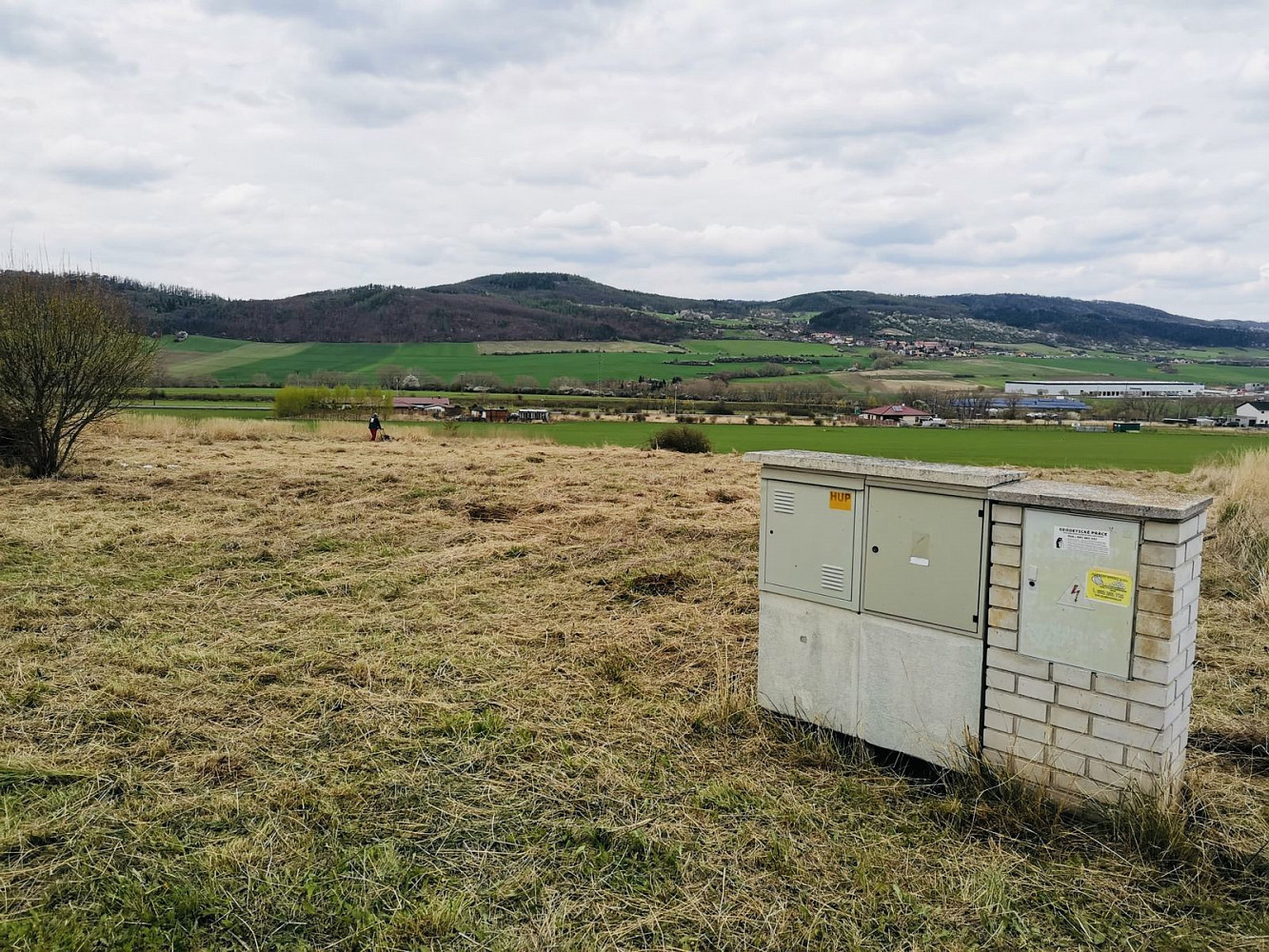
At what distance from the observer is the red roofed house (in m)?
50.4

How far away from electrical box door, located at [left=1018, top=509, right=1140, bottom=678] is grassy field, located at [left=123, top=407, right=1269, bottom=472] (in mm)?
20268

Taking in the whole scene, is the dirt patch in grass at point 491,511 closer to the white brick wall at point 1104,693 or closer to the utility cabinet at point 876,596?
the utility cabinet at point 876,596

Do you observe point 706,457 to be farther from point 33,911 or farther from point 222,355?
point 222,355

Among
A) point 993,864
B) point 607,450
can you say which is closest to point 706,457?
point 607,450

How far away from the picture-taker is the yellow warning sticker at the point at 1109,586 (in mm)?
3389

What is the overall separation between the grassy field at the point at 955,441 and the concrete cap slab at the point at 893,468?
19646 mm

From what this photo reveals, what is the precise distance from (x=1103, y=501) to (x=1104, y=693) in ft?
2.85

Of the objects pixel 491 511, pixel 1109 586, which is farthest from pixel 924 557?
pixel 491 511

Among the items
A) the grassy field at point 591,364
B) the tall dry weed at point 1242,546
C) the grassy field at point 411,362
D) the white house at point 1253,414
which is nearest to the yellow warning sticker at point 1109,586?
the tall dry weed at point 1242,546

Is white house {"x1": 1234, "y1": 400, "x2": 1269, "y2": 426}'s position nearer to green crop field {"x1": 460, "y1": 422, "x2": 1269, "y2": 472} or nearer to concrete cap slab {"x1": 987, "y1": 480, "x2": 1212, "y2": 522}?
green crop field {"x1": 460, "y1": 422, "x2": 1269, "y2": 472}

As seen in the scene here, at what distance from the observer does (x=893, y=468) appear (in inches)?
158

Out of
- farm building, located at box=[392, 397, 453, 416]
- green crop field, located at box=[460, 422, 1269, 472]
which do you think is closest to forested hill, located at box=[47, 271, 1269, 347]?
farm building, located at box=[392, 397, 453, 416]

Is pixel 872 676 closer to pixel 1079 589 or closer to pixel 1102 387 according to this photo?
pixel 1079 589

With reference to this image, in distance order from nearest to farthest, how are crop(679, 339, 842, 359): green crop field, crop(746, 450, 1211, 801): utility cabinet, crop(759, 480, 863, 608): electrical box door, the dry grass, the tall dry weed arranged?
the dry grass < crop(746, 450, 1211, 801): utility cabinet < crop(759, 480, 863, 608): electrical box door < the tall dry weed < crop(679, 339, 842, 359): green crop field
